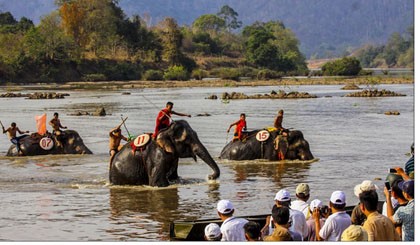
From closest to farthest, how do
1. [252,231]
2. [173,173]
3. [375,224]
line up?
[375,224] → [252,231] → [173,173]

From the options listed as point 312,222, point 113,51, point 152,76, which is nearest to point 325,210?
point 312,222

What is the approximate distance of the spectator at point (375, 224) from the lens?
9.41 metres

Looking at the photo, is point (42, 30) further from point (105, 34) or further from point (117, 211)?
point (117, 211)

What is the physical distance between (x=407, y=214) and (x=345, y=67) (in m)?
109

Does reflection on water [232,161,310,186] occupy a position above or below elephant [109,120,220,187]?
below

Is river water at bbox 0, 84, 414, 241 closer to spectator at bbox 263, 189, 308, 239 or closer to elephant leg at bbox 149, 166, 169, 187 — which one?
elephant leg at bbox 149, 166, 169, 187

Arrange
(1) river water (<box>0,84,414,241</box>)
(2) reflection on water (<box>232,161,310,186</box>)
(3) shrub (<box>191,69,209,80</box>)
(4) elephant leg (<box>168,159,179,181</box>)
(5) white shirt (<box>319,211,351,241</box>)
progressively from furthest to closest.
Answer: (3) shrub (<box>191,69,209,80</box>) < (2) reflection on water (<box>232,161,310,186</box>) < (4) elephant leg (<box>168,159,179,181</box>) < (1) river water (<box>0,84,414,241</box>) < (5) white shirt (<box>319,211,351,241</box>)

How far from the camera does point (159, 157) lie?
19.2 metres

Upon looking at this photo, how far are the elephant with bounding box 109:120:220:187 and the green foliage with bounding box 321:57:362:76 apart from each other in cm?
9861

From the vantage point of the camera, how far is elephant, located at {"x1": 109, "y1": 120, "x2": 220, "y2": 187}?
19156 millimetres

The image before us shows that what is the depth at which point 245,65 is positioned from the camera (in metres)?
133

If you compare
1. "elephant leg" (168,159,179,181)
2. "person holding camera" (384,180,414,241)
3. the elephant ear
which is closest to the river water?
"elephant leg" (168,159,179,181)

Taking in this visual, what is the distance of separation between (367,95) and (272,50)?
66714 mm

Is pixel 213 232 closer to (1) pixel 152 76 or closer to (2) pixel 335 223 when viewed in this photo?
(2) pixel 335 223
